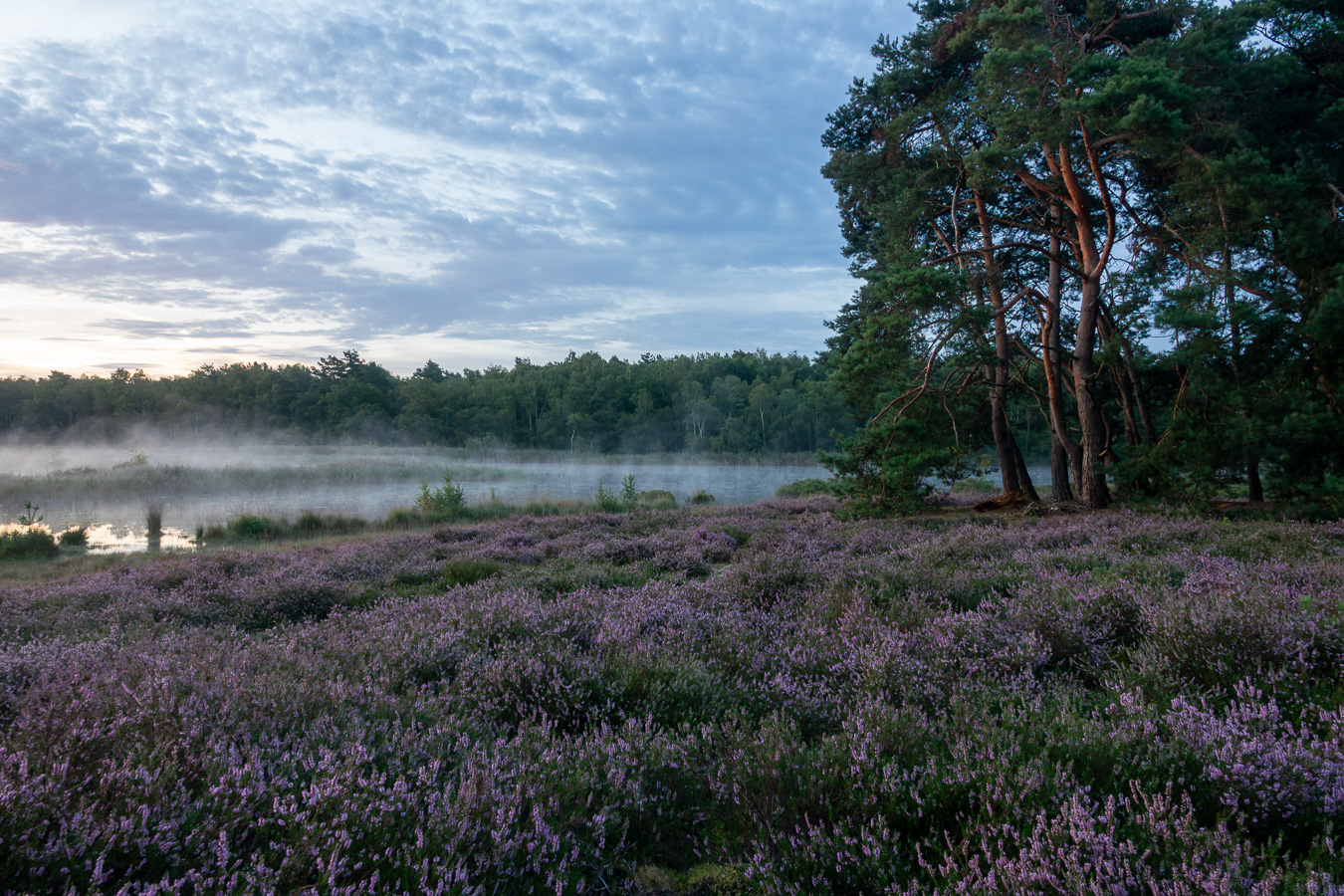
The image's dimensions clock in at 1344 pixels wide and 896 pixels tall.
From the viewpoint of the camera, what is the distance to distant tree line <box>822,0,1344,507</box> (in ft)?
27.9

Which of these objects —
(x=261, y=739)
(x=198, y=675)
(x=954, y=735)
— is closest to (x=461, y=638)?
(x=198, y=675)

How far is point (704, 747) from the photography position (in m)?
2.39

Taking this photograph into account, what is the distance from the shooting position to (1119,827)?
1.72m

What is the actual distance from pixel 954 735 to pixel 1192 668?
5.10 feet

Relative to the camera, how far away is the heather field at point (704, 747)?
4.98 ft

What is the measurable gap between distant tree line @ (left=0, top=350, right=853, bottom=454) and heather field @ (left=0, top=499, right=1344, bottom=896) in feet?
204

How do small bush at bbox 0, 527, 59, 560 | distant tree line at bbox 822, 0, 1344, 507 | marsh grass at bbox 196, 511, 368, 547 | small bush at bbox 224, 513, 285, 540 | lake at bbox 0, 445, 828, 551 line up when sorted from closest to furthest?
distant tree line at bbox 822, 0, 1344, 507 → small bush at bbox 0, 527, 59, 560 → marsh grass at bbox 196, 511, 368, 547 → small bush at bbox 224, 513, 285, 540 → lake at bbox 0, 445, 828, 551

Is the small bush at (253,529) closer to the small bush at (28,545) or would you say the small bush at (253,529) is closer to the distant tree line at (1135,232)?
the small bush at (28,545)

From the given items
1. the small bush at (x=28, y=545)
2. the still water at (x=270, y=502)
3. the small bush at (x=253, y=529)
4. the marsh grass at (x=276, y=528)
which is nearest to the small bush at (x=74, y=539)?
the still water at (x=270, y=502)

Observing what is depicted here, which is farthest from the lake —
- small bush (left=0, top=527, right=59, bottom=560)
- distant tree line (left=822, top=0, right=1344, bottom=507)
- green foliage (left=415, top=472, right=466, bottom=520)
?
distant tree line (left=822, top=0, right=1344, bottom=507)

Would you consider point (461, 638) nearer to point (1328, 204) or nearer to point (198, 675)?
point (198, 675)

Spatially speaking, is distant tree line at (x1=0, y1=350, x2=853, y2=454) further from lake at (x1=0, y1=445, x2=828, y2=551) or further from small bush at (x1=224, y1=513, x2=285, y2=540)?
small bush at (x1=224, y1=513, x2=285, y2=540)

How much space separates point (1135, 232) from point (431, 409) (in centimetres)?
7486

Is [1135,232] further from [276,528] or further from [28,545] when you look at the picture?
[28,545]
